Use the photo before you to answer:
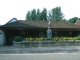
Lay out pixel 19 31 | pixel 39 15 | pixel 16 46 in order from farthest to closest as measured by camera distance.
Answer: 1. pixel 39 15
2. pixel 19 31
3. pixel 16 46

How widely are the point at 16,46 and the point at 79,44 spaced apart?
8.28 meters

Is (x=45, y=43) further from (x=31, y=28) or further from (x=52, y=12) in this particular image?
(x=52, y=12)

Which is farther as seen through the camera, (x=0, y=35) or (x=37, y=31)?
(x=37, y=31)

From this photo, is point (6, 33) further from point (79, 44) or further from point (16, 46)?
point (79, 44)

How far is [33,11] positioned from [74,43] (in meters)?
61.5

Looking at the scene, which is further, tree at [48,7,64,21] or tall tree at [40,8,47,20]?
tree at [48,7,64,21]

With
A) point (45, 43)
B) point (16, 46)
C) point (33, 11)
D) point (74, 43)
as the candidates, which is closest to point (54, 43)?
point (45, 43)

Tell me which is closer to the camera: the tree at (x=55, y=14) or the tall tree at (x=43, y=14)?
the tall tree at (x=43, y=14)

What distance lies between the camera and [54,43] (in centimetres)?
2194

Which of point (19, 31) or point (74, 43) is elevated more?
point (19, 31)

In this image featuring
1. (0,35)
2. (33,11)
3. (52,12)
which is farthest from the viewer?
(52,12)

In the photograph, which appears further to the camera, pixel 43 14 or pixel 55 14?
pixel 55 14

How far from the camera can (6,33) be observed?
29141mm

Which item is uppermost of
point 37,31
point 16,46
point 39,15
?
point 39,15
